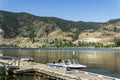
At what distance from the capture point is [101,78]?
48.3m

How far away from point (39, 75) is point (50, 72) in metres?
5.02

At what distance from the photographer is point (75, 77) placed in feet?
161

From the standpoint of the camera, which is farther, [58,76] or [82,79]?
[58,76]

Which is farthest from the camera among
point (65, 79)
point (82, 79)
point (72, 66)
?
point (72, 66)

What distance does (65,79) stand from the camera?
2052 inches

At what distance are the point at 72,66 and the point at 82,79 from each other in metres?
31.4

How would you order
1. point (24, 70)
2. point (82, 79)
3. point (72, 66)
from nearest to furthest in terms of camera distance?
point (82, 79), point (24, 70), point (72, 66)

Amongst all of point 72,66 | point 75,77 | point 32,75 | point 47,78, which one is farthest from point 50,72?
point 72,66

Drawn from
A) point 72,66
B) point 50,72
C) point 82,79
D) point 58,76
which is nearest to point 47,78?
point 50,72

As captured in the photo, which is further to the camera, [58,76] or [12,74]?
[12,74]

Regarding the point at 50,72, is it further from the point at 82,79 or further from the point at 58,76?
the point at 82,79

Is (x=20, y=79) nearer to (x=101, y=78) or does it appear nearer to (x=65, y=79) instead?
(x=65, y=79)

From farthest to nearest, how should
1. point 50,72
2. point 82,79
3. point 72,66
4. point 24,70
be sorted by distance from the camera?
point 72,66
point 24,70
point 50,72
point 82,79

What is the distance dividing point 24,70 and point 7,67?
403cm
